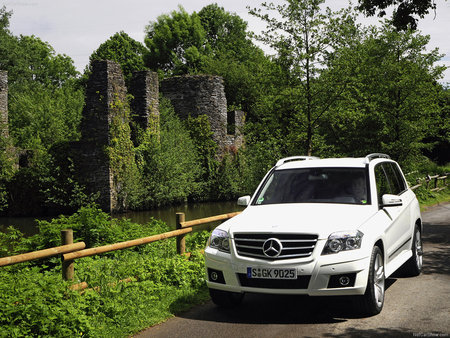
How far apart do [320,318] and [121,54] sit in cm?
6089

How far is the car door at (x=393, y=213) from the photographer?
8.03 meters

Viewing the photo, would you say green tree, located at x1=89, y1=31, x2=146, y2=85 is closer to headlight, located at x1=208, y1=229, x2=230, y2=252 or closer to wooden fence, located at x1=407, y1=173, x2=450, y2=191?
wooden fence, located at x1=407, y1=173, x2=450, y2=191

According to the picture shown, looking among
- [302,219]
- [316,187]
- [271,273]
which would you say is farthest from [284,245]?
[316,187]

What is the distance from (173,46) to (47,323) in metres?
62.2

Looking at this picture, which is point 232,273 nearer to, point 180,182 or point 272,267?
point 272,267

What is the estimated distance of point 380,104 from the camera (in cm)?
2712

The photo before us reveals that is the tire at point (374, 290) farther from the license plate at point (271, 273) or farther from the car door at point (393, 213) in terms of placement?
the license plate at point (271, 273)

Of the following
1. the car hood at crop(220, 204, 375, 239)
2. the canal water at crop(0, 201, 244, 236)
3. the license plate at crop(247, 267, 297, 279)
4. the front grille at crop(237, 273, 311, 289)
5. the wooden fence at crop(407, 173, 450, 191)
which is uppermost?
the car hood at crop(220, 204, 375, 239)

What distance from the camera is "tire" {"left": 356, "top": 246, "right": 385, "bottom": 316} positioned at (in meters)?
6.93

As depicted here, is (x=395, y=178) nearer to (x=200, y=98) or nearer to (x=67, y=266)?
(x=67, y=266)

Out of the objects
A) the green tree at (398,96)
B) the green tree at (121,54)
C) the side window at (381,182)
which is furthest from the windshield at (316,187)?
the green tree at (121,54)

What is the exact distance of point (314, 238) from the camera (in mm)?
6789

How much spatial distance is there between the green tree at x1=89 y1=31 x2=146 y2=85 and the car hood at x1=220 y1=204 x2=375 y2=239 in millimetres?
57802

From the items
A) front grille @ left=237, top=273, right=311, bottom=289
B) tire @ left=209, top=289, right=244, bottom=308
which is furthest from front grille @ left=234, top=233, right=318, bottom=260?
tire @ left=209, top=289, right=244, bottom=308
